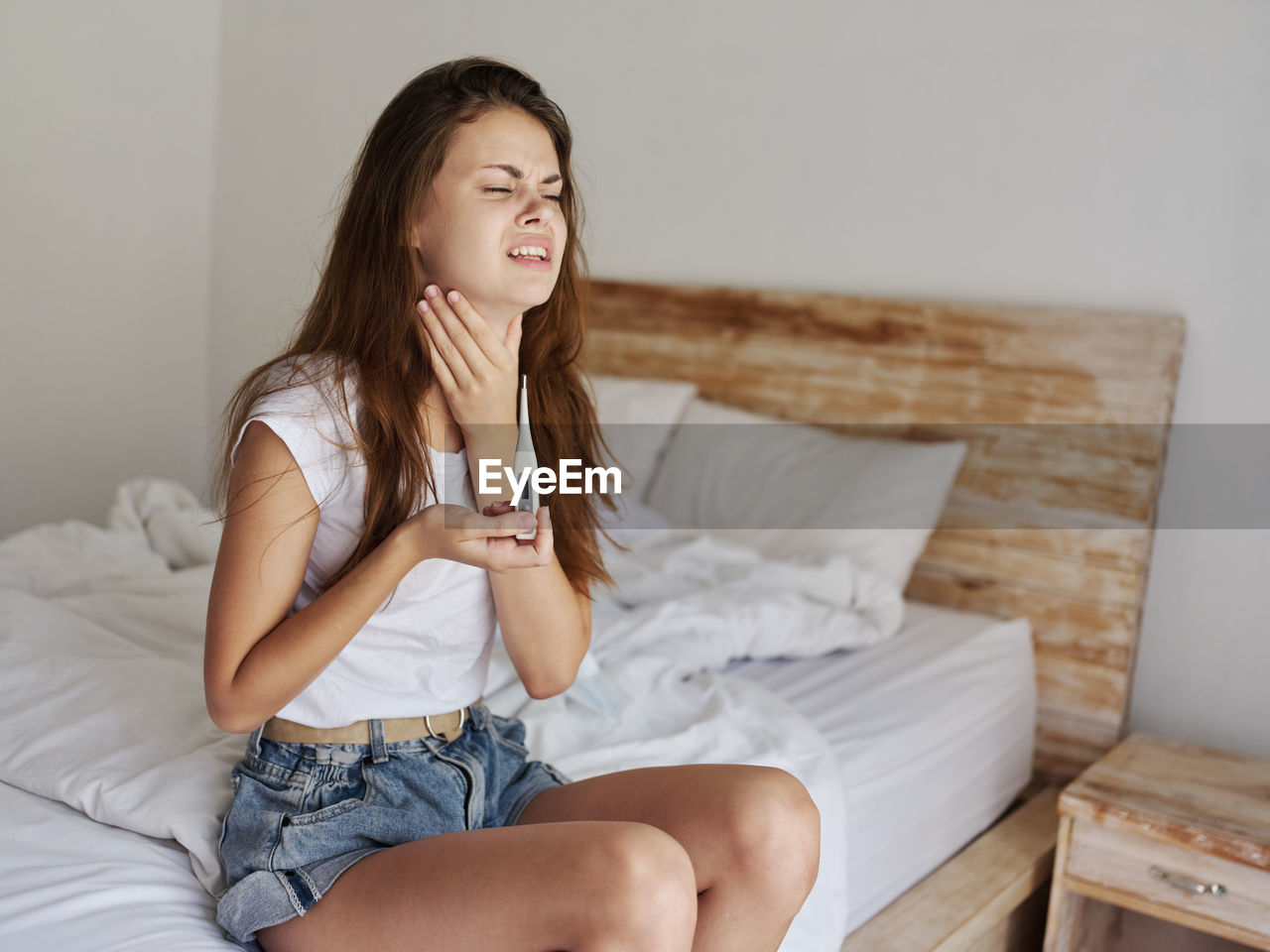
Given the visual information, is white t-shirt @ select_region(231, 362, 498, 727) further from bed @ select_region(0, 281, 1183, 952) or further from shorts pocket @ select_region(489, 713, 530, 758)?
bed @ select_region(0, 281, 1183, 952)

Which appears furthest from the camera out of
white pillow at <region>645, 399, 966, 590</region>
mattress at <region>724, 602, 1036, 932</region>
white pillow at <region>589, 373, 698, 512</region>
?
white pillow at <region>589, 373, 698, 512</region>

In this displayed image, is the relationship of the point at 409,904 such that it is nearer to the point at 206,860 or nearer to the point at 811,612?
the point at 206,860

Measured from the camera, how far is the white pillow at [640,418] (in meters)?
2.47

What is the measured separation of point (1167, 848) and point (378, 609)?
3.95 ft

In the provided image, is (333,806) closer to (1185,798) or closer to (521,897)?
(521,897)

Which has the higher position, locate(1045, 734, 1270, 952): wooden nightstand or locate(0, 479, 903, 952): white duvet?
locate(0, 479, 903, 952): white duvet

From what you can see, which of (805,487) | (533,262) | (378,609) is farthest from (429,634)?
(805,487)

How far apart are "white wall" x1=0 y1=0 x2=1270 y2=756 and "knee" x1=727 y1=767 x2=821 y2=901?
1.39 m

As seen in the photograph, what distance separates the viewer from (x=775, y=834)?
0.98 meters

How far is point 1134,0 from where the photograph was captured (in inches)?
81.4

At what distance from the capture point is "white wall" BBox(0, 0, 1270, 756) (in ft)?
6.65

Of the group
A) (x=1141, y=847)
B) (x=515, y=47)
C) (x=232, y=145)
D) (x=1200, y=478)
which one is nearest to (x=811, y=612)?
(x=1141, y=847)

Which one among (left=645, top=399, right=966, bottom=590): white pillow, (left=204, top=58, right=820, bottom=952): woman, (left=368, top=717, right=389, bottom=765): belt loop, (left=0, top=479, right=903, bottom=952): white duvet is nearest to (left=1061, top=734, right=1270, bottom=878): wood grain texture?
(left=0, top=479, right=903, bottom=952): white duvet

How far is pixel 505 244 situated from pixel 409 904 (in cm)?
58
